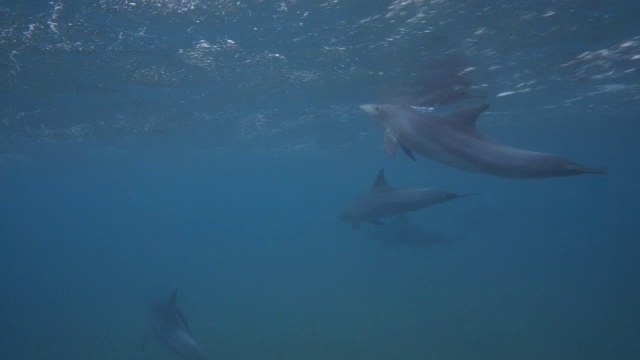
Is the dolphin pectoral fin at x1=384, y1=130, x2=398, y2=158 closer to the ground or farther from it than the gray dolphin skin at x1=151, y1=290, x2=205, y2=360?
farther from it

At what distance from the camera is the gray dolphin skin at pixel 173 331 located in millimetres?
10281

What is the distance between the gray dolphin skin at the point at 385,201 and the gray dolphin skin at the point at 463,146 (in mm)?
1513

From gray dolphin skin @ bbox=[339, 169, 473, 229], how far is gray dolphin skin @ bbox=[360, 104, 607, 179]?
1.51 meters

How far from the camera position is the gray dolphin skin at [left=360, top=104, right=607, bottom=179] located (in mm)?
4586

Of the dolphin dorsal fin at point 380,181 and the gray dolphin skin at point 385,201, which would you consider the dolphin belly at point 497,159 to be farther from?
the dolphin dorsal fin at point 380,181

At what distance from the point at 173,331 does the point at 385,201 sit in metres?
6.09

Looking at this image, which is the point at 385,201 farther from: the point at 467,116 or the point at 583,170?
the point at 583,170

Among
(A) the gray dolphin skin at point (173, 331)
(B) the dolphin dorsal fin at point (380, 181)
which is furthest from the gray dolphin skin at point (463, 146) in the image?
(A) the gray dolphin skin at point (173, 331)

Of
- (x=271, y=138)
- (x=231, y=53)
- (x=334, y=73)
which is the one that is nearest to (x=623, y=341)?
(x=334, y=73)

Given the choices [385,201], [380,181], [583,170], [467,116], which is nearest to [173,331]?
[385,201]

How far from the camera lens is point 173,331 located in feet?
35.1

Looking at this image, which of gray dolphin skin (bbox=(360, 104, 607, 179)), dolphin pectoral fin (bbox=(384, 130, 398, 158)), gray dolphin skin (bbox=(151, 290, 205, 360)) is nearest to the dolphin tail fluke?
gray dolphin skin (bbox=(360, 104, 607, 179))

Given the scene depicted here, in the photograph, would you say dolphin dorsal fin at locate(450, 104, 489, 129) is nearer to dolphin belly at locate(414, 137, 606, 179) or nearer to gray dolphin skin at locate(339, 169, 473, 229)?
dolphin belly at locate(414, 137, 606, 179)

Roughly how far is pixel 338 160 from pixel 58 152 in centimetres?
3610
